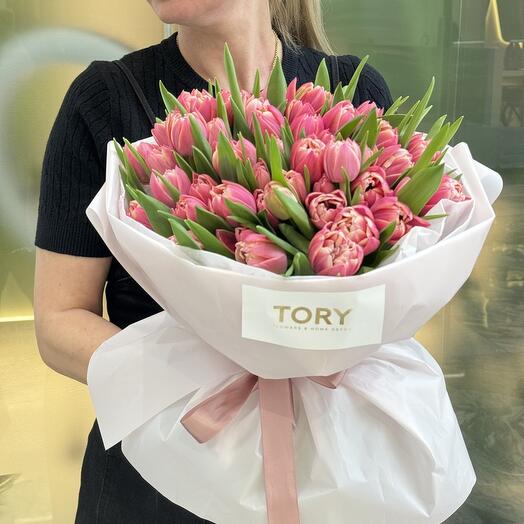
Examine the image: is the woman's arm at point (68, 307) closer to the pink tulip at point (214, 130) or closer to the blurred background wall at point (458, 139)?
the pink tulip at point (214, 130)

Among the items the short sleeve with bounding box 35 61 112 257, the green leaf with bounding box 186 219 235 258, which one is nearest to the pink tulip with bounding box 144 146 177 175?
the green leaf with bounding box 186 219 235 258

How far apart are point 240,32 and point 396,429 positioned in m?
0.64

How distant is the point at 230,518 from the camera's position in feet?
2.30

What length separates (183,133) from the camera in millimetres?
643

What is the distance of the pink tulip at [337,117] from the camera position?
0.65 meters

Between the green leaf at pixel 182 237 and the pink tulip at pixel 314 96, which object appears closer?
the green leaf at pixel 182 237

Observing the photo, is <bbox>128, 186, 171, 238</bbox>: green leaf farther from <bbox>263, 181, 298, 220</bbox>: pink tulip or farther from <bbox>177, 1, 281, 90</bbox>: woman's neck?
<bbox>177, 1, 281, 90</bbox>: woman's neck

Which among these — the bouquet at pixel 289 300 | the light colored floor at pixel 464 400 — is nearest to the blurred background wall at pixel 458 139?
the light colored floor at pixel 464 400

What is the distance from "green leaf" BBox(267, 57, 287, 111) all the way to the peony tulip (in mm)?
168

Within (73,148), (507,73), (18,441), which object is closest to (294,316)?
A: (73,148)

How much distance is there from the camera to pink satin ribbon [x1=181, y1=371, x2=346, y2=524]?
68 cm

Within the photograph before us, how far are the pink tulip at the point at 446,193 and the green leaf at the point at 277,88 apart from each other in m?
0.18

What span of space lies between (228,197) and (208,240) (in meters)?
0.04

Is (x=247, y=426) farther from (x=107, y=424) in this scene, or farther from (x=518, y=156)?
(x=518, y=156)
